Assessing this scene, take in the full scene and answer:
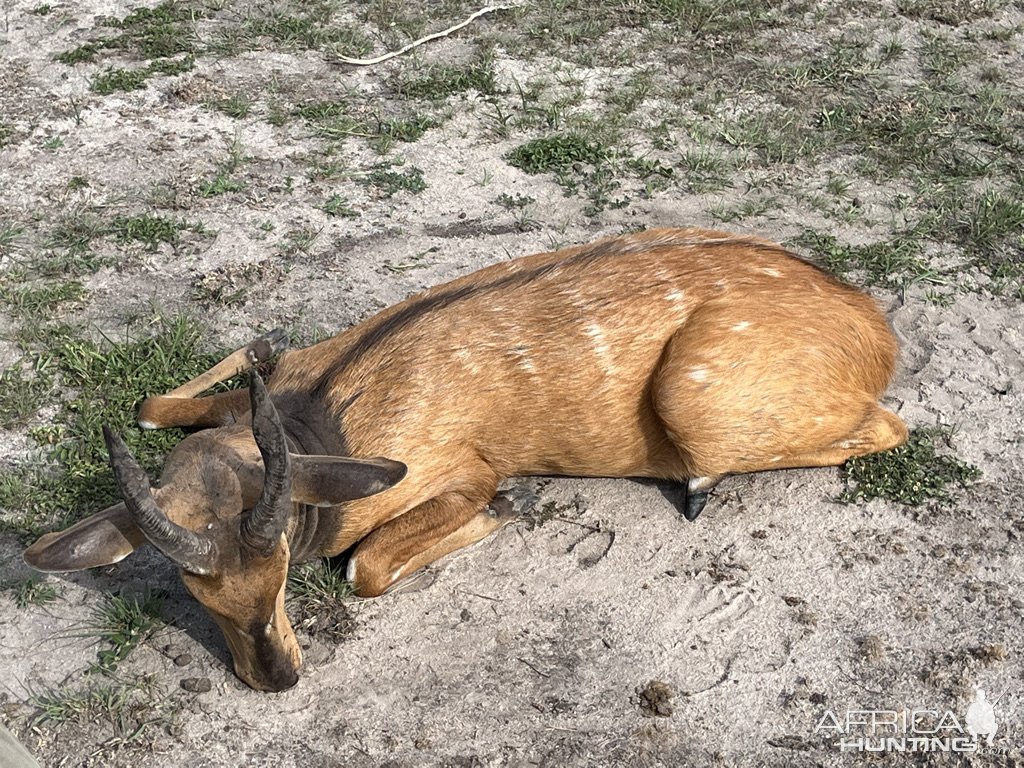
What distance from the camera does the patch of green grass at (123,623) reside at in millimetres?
4680

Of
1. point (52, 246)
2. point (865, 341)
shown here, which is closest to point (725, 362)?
point (865, 341)

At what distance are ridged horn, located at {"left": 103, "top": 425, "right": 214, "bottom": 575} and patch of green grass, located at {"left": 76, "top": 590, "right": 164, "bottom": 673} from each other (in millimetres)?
1023

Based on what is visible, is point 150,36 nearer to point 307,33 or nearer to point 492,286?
point 307,33

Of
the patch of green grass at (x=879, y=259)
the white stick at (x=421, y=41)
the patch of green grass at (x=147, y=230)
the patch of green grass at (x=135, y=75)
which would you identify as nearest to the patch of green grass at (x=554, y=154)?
the patch of green grass at (x=879, y=259)

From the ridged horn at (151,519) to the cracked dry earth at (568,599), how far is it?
0.95 m

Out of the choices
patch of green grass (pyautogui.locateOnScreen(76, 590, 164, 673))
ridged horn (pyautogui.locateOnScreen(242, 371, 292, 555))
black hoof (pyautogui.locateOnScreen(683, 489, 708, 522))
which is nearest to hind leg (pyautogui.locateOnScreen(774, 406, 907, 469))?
black hoof (pyautogui.locateOnScreen(683, 489, 708, 522))

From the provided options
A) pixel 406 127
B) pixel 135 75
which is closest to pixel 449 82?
pixel 406 127

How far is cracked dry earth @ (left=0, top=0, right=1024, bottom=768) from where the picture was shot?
4375mm

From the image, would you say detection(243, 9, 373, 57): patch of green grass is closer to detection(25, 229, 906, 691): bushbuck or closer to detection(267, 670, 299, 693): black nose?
detection(25, 229, 906, 691): bushbuck

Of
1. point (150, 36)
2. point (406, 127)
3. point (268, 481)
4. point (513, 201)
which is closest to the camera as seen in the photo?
point (268, 481)

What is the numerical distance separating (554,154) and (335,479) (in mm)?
3959

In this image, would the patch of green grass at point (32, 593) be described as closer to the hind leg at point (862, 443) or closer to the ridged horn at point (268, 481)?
the ridged horn at point (268, 481)

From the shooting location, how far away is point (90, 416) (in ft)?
18.7

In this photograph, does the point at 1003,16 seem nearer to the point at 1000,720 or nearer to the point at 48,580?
the point at 1000,720
